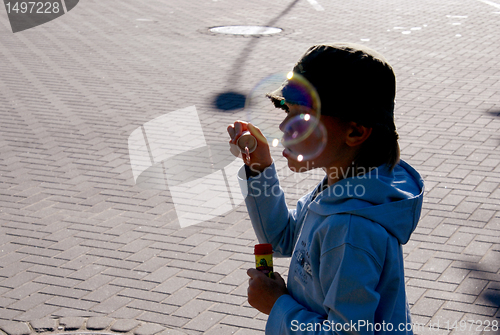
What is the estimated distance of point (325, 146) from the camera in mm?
1593

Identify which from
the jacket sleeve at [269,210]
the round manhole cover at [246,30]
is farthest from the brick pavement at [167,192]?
the jacket sleeve at [269,210]

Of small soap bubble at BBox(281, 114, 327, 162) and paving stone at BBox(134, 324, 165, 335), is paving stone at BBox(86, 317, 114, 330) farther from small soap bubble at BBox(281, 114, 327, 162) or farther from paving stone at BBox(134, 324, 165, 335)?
small soap bubble at BBox(281, 114, 327, 162)

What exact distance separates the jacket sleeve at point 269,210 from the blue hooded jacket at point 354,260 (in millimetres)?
306

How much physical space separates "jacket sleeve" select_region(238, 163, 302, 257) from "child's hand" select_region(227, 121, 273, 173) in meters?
0.04

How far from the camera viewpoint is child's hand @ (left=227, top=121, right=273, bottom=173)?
1.93m

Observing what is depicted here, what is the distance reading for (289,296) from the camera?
5.45 ft

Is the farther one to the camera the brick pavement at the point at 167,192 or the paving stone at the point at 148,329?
the brick pavement at the point at 167,192

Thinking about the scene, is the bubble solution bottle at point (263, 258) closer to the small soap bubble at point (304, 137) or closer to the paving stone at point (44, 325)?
the small soap bubble at point (304, 137)

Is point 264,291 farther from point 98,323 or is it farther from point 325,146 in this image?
point 98,323

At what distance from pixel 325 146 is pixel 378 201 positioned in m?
0.22

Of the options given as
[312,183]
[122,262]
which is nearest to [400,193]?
[122,262]

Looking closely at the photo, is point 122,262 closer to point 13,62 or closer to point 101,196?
point 101,196

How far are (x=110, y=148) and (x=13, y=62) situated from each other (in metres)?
4.92

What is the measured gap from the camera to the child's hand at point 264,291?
1682 millimetres
